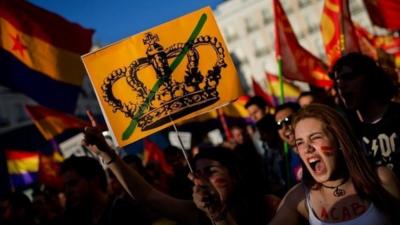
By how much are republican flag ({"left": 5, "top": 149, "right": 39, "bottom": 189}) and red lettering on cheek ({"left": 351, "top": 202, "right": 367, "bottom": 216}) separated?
8.35m

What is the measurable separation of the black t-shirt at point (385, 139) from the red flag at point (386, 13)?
14.3 ft

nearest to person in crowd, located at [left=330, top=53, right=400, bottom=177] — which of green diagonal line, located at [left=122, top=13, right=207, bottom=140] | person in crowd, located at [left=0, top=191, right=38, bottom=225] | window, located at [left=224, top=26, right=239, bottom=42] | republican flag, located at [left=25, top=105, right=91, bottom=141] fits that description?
green diagonal line, located at [left=122, top=13, right=207, bottom=140]

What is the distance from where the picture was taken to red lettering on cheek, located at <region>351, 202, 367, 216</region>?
189 centimetres

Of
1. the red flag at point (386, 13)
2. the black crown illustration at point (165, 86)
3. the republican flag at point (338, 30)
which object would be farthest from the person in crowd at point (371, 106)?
the red flag at point (386, 13)

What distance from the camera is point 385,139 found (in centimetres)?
268

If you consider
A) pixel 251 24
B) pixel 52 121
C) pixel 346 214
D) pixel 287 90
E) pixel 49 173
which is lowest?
pixel 287 90

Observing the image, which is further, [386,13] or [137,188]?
[386,13]

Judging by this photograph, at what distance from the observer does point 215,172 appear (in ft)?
8.35

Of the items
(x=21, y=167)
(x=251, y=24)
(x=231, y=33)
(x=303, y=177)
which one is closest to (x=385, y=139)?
(x=303, y=177)

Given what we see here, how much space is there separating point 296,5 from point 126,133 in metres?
50.8

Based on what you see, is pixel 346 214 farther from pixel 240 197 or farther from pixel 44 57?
pixel 44 57

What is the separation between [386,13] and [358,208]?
555 centimetres

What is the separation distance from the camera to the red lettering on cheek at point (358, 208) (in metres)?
1.89

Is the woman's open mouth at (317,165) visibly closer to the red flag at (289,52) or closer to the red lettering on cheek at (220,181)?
the red lettering on cheek at (220,181)
